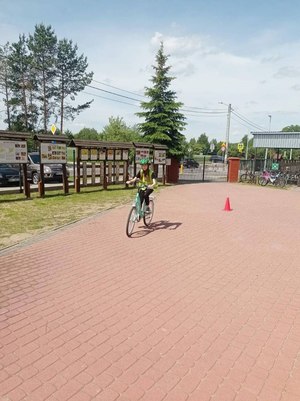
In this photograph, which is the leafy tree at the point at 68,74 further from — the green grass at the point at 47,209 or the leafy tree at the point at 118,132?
the green grass at the point at 47,209

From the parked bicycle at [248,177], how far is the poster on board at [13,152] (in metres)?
17.2

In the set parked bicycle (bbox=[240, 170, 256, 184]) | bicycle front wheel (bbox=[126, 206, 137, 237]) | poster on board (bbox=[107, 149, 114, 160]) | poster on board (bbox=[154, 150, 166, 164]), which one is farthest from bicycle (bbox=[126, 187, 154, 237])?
parked bicycle (bbox=[240, 170, 256, 184])

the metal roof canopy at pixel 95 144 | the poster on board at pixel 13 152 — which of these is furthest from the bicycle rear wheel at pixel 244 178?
the poster on board at pixel 13 152

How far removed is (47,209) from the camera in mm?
10734

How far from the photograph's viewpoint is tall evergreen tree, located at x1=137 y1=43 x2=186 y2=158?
67.9 ft

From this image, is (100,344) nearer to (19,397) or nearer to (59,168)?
(19,397)

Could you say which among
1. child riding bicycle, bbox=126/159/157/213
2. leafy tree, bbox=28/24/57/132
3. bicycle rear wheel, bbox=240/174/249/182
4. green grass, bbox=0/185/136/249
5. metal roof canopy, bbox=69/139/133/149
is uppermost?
leafy tree, bbox=28/24/57/132

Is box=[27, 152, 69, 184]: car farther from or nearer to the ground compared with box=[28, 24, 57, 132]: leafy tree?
nearer to the ground

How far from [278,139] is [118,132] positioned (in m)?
19.5

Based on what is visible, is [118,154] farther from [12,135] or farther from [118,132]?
[118,132]

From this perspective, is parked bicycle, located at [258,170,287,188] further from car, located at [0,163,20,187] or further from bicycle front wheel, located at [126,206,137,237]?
bicycle front wheel, located at [126,206,137,237]

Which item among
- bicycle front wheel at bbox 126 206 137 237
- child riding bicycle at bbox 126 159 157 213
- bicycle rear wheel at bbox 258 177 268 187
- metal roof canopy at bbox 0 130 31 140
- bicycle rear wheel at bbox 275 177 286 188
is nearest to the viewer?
bicycle front wheel at bbox 126 206 137 237

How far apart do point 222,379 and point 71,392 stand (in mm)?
1335

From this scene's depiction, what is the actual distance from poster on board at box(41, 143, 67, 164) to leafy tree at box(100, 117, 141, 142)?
27811 mm
